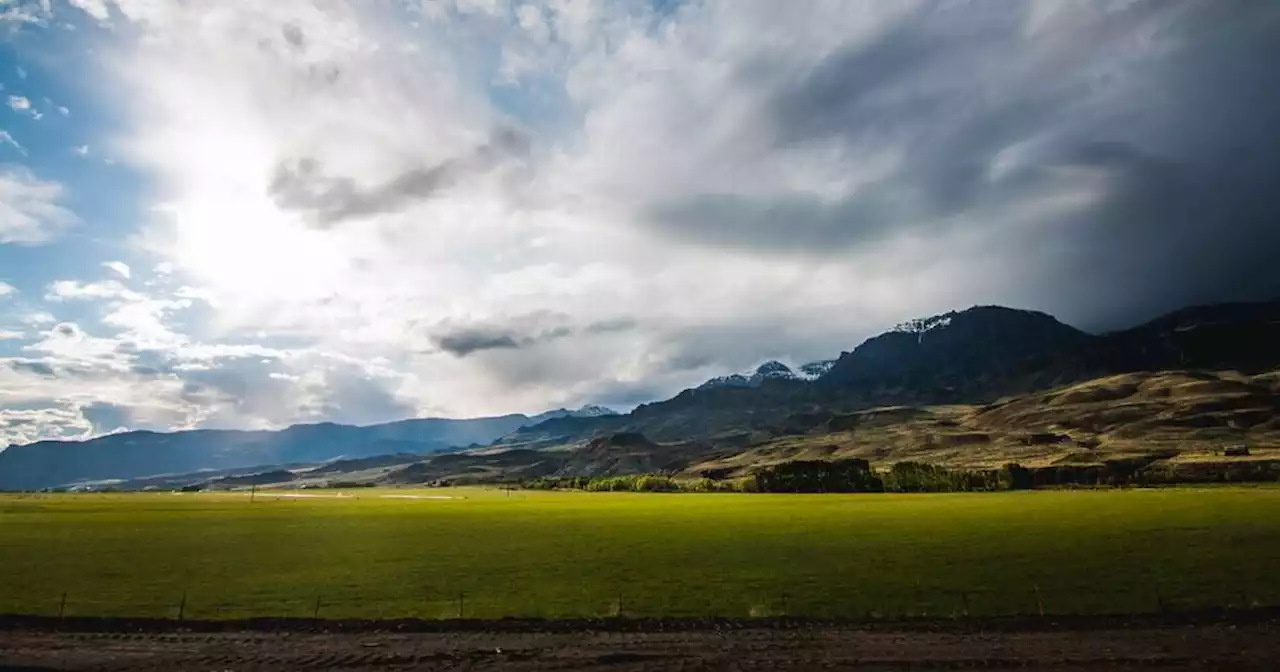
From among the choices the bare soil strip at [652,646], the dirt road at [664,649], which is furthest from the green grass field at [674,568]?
the dirt road at [664,649]

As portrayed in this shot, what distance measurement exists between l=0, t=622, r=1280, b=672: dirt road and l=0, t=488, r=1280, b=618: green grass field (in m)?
4.27

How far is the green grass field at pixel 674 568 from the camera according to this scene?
39844 millimetres

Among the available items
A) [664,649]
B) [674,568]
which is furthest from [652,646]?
[674,568]

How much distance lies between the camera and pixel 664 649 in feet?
101

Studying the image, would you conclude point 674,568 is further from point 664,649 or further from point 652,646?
point 664,649

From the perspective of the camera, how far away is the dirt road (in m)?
28.2

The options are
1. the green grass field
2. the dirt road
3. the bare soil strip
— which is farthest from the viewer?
the green grass field

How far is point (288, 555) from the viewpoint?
208ft

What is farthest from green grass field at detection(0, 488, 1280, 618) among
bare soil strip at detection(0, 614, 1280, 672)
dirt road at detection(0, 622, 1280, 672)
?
dirt road at detection(0, 622, 1280, 672)

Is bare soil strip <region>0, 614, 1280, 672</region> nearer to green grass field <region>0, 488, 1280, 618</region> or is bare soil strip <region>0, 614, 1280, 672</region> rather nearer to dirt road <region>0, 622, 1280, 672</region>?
dirt road <region>0, 622, 1280, 672</region>

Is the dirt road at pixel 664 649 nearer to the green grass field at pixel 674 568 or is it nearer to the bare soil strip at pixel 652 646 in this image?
the bare soil strip at pixel 652 646

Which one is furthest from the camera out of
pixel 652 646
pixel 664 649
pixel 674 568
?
pixel 674 568

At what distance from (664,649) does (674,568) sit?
21.8 m

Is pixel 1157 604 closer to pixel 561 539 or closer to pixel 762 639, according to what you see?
pixel 762 639
